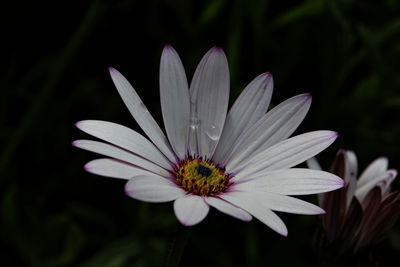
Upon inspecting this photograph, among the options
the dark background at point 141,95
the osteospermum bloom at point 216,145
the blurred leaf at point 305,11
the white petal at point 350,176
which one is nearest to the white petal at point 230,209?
the osteospermum bloom at point 216,145

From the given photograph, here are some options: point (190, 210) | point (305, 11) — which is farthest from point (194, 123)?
point (305, 11)

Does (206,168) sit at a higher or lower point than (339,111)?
lower

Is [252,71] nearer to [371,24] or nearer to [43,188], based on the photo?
[371,24]

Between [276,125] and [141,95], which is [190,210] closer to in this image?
[276,125]

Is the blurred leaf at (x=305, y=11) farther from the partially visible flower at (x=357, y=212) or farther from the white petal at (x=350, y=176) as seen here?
the partially visible flower at (x=357, y=212)

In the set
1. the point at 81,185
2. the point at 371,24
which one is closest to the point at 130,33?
the point at 81,185

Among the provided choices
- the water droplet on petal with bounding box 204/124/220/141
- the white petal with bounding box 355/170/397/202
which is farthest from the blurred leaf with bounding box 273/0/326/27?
the water droplet on petal with bounding box 204/124/220/141
